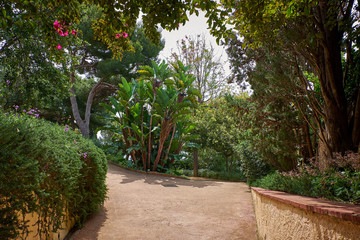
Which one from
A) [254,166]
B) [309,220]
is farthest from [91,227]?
[254,166]

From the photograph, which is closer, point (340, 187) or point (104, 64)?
point (340, 187)

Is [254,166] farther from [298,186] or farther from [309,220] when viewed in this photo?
[309,220]

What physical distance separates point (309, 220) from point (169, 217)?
11.4ft

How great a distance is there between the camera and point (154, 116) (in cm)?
1230

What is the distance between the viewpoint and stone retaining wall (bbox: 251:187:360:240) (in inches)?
76.2

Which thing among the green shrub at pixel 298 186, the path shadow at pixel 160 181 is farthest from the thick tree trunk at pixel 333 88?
the path shadow at pixel 160 181

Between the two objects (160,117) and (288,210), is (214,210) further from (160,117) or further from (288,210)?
(160,117)

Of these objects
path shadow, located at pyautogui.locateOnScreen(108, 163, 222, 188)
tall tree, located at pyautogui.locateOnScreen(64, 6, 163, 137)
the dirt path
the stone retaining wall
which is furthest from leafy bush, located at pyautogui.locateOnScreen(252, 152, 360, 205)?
tall tree, located at pyautogui.locateOnScreen(64, 6, 163, 137)

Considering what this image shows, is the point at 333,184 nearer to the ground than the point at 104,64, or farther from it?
nearer to the ground

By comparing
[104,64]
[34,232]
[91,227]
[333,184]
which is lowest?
[91,227]

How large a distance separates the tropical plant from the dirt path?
178 inches

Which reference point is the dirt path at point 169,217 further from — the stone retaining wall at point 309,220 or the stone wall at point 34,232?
the stone retaining wall at point 309,220

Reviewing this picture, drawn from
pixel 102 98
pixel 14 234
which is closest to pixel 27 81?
pixel 14 234

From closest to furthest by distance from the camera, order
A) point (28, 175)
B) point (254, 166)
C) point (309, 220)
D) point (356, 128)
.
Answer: point (28, 175) < point (309, 220) < point (356, 128) < point (254, 166)
